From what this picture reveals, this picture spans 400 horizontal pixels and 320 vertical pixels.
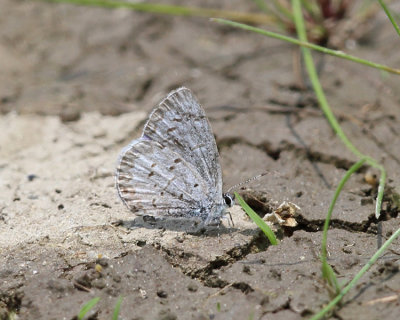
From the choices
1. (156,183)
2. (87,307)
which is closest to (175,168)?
(156,183)

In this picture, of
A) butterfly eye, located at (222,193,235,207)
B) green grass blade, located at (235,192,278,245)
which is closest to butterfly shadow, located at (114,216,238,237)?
butterfly eye, located at (222,193,235,207)

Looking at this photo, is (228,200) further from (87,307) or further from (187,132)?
(87,307)

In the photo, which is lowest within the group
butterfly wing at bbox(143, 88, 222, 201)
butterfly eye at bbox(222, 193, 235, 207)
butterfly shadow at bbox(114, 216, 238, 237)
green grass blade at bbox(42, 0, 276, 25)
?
butterfly shadow at bbox(114, 216, 238, 237)

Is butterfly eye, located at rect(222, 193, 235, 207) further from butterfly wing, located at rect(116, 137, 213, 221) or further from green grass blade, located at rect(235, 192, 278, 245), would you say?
green grass blade, located at rect(235, 192, 278, 245)

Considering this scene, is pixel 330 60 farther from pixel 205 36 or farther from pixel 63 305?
pixel 63 305

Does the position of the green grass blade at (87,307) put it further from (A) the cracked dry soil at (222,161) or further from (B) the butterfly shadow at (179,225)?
(B) the butterfly shadow at (179,225)

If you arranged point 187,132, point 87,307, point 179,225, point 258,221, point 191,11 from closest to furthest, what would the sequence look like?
1. point 87,307
2. point 258,221
3. point 187,132
4. point 179,225
5. point 191,11
